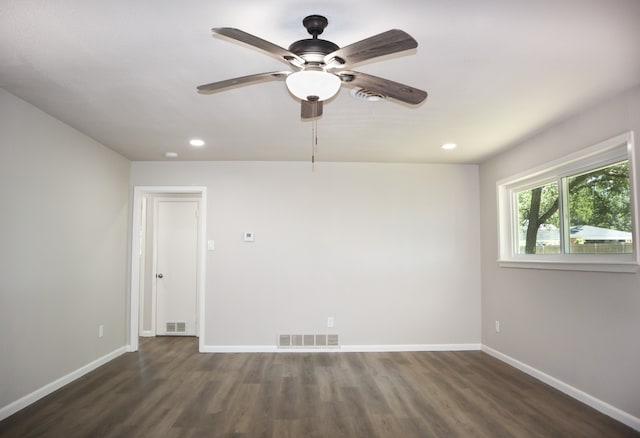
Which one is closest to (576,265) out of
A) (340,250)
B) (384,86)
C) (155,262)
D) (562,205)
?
(562,205)

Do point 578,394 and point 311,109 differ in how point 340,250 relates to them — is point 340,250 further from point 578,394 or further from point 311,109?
point 311,109

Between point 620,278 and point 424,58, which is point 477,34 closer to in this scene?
point 424,58

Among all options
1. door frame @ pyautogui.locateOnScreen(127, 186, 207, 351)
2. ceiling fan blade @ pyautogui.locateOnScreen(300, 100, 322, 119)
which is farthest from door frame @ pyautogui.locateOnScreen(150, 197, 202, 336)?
ceiling fan blade @ pyautogui.locateOnScreen(300, 100, 322, 119)

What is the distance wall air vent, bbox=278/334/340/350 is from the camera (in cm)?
503

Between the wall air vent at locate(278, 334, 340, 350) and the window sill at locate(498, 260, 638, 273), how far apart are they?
2194 millimetres

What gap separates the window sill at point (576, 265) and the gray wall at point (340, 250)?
0.95 meters

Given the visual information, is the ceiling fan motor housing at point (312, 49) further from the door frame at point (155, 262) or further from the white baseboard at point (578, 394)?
the door frame at point (155, 262)

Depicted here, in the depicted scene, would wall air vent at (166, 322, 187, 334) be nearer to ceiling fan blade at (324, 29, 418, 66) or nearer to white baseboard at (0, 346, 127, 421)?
white baseboard at (0, 346, 127, 421)

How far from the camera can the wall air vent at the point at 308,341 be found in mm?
5031

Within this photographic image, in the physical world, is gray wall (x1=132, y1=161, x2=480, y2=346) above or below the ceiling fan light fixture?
below

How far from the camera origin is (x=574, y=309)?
3461 mm

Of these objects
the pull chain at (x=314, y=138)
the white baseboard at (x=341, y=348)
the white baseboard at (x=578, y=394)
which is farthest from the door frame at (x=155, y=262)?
the white baseboard at (x=578, y=394)

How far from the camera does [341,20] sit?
2.06m

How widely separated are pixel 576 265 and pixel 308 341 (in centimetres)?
302
